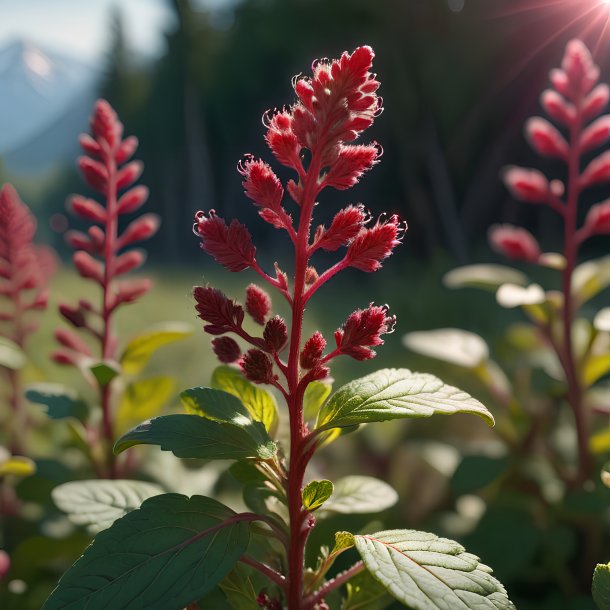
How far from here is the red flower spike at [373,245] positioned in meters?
0.95

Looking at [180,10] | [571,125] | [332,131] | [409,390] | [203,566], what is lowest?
[203,566]

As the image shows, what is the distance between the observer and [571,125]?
1.78 meters

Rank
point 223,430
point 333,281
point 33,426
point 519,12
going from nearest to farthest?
point 223,430 < point 33,426 < point 519,12 < point 333,281

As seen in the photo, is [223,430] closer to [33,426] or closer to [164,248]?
[33,426]

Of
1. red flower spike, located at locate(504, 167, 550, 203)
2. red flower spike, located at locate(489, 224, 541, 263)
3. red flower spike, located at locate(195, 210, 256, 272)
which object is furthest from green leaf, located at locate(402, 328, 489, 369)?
red flower spike, located at locate(195, 210, 256, 272)

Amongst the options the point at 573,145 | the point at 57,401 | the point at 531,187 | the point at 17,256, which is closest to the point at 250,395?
the point at 57,401

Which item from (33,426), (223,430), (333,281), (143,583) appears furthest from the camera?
(333,281)

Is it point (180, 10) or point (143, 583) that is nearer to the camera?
point (143, 583)

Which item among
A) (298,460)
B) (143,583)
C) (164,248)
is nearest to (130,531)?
(143,583)

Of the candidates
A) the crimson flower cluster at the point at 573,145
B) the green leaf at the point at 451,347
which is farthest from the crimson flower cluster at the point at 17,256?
the crimson flower cluster at the point at 573,145

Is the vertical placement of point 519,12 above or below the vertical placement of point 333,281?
above

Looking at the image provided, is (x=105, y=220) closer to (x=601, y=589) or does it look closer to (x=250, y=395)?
(x=250, y=395)

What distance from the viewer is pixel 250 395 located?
1.14 m

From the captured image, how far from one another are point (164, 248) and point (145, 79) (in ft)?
21.7
